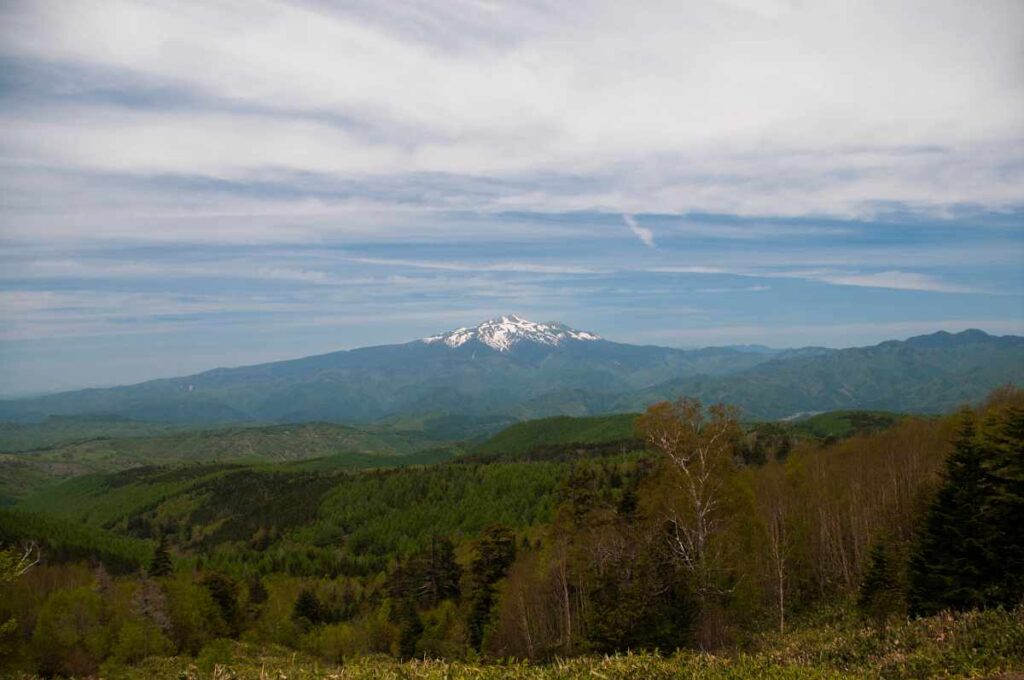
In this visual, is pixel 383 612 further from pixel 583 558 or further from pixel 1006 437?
pixel 1006 437

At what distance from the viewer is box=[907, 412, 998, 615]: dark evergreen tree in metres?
29.7

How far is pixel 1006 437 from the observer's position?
30.2 m

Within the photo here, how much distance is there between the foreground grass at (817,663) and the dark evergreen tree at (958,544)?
1001 centimetres

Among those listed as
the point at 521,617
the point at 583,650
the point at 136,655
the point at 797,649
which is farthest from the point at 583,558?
the point at 136,655

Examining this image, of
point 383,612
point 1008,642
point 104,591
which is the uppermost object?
point 1008,642

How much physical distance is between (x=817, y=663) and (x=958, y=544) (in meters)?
18.0

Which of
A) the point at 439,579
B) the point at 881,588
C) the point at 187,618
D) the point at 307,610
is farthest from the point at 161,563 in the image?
the point at 881,588

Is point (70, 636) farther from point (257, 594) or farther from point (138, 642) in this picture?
point (257, 594)

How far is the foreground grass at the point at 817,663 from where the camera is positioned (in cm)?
1398

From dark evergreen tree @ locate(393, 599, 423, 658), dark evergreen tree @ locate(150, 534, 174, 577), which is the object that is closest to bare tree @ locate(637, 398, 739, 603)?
dark evergreen tree @ locate(393, 599, 423, 658)

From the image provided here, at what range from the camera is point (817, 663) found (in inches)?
743

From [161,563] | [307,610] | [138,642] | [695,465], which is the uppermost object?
[695,465]

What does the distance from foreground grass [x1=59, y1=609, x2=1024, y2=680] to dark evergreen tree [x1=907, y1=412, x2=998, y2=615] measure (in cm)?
1001

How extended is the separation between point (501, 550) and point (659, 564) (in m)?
36.3
